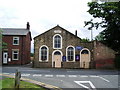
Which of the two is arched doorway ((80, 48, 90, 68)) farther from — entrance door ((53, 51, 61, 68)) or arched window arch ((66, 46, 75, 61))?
entrance door ((53, 51, 61, 68))

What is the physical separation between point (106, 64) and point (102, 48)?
96.9 inches

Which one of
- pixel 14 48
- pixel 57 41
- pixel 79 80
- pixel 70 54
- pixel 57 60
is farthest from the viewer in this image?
pixel 14 48

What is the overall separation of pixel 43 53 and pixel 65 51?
11.1 ft

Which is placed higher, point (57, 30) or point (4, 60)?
point (57, 30)

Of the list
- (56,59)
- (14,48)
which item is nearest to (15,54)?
(14,48)

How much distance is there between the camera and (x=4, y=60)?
32.6 m

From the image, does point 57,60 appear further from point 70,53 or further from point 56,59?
point 70,53

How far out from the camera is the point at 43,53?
27.8 meters

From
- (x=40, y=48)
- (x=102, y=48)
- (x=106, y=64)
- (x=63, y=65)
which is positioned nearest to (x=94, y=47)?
(x=102, y=48)

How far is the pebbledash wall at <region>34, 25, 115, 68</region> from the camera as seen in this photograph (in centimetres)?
2738

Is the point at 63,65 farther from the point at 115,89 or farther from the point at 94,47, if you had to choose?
the point at 115,89

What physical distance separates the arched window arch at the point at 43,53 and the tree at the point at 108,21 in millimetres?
8129

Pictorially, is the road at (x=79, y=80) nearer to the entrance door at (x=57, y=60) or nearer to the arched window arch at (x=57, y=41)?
the entrance door at (x=57, y=60)

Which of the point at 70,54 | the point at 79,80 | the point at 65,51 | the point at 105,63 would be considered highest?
the point at 65,51
